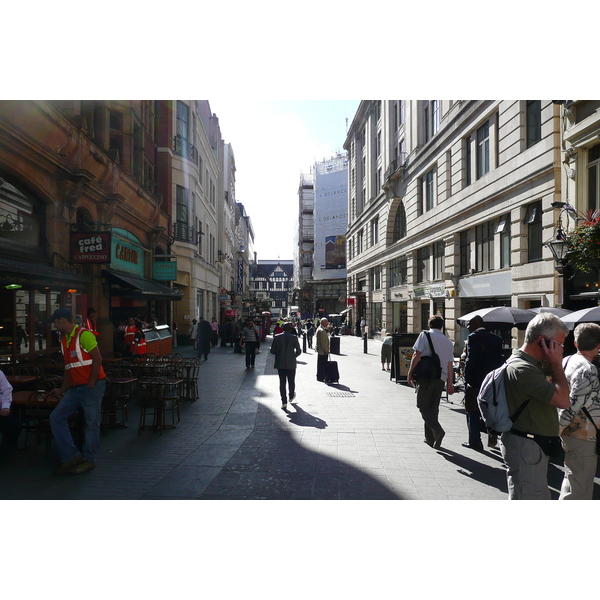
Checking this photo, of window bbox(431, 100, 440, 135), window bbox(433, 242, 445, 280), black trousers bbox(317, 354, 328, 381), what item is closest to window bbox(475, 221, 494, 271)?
window bbox(433, 242, 445, 280)

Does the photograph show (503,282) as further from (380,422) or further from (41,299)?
(41,299)

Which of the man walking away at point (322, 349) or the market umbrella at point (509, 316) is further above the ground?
the market umbrella at point (509, 316)

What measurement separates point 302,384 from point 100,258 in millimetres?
6389

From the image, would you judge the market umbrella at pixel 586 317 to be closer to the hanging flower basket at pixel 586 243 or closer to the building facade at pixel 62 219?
the hanging flower basket at pixel 586 243

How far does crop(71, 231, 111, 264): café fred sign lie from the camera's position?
1213 cm

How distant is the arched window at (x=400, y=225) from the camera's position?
3159 centimetres

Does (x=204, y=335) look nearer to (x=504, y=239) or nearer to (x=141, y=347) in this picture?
(x=141, y=347)

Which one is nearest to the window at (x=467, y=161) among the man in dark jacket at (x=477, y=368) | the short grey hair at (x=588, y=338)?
the man in dark jacket at (x=477, y=368)

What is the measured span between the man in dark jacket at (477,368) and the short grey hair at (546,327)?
10.3 ft

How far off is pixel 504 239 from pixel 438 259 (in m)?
7.22

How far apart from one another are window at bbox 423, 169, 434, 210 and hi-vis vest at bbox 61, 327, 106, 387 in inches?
899

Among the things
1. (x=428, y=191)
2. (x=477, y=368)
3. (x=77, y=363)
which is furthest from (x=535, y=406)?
(x=428, y=191)

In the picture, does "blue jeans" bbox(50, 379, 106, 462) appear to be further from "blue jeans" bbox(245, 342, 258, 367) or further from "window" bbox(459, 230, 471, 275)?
"window" bbox(459, 230, 471, 275)

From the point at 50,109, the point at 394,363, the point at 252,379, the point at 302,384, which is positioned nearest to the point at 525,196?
the point at 394,363
